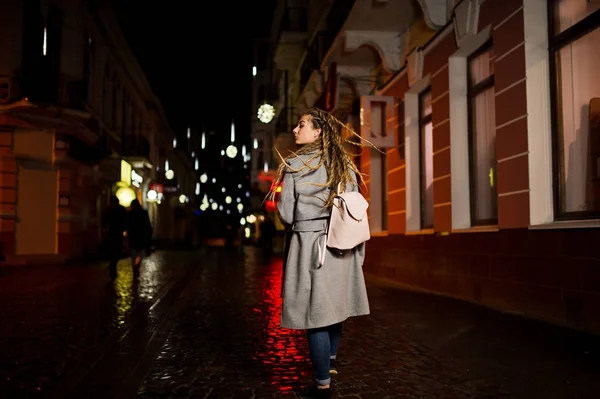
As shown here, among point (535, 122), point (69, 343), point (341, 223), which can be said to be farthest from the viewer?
point (535, 122)

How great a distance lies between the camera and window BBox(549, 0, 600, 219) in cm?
644

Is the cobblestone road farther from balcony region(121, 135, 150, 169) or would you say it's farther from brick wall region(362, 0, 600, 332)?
balcony region(121, 135, 150, 169)

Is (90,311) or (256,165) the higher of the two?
(256,165)

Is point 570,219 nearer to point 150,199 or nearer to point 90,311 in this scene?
point 90,311

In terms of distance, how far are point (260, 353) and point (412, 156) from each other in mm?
7363

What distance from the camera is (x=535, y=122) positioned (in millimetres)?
7117

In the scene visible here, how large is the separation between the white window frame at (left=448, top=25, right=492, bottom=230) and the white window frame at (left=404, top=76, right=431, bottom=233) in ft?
6.29

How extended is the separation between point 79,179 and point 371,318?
642 inches

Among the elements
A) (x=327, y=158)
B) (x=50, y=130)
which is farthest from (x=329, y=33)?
(x=327, y=158)

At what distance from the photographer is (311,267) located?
3617 millimetres

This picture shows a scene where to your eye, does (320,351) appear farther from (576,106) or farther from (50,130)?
(50,130)

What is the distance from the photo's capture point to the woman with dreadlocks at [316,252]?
3.58 metres

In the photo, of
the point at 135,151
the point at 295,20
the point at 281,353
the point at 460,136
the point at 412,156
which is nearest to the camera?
the point at 281,353

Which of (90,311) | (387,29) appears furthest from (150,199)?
(90,311)
